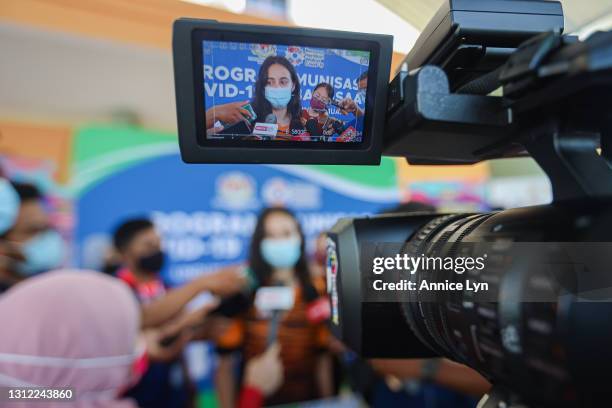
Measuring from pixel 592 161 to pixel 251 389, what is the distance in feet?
5.69

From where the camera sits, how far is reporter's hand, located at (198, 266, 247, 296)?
5.91ft

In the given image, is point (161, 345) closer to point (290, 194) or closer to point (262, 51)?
point (290, 194)

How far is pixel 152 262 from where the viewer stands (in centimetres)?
184

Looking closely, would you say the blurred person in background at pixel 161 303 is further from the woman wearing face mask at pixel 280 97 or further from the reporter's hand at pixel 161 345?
the woman wearing face mask at pixel 280 97

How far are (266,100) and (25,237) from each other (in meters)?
1.60

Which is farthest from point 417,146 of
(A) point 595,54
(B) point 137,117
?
(B) point 137,117

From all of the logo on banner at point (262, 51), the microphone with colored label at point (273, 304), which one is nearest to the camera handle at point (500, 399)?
the logo on banner at point (262, 51)

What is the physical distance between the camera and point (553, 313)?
0.30 meters

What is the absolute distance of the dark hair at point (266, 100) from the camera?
1.49ft

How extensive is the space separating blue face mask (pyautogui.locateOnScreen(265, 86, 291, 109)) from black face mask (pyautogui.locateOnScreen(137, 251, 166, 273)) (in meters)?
1.53

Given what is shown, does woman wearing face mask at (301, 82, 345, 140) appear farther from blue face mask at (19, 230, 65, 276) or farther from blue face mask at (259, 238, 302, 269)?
blue face mask at (19, 230, 65, 276)

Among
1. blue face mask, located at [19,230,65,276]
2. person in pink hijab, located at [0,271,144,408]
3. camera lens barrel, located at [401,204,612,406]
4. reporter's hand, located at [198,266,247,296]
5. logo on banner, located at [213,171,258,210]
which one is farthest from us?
logo on banner, located at [213,171,258,210]

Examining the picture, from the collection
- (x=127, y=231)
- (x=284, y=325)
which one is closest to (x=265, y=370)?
(x=284, y=325)

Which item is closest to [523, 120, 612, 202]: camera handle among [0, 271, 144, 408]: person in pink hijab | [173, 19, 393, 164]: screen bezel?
[173, 19, 393, 164]: screen bezel
